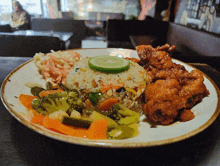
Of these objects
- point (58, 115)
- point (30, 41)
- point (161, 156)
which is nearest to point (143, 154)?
point (161, 156)

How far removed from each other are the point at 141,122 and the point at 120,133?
310 mm

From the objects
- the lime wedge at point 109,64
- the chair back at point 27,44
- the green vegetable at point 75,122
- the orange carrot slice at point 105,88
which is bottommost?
the chair back at point 27,44

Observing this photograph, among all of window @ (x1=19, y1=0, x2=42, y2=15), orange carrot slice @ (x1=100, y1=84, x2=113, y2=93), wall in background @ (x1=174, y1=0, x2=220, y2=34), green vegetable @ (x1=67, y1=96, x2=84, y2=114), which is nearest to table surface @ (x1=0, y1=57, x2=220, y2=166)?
green vegetable @ (x1=67, y1=96, x2=84, y2=114)

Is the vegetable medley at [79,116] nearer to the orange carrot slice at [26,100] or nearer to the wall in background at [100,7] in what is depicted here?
the orange carrot slice at [26,100]

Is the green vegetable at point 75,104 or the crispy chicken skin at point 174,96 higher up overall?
the crispy chicken skin at point 174,96

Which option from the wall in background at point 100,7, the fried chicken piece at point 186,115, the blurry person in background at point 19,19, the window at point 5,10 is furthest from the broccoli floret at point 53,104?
the window at point 5,10

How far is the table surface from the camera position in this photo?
90cm

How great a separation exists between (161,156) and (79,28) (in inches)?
338

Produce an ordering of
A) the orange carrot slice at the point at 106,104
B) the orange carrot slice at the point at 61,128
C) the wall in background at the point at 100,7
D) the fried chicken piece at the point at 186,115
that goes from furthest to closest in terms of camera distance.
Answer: the wall in background at the point at 100,7 < the orange carrot slice at the point at 106,104 < the fried chicken piece at the point at 186,115 < the orange carrot slice at the point at 61,128

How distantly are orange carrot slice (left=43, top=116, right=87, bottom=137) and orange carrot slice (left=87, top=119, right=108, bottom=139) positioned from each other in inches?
1.5

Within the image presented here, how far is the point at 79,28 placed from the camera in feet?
28.7

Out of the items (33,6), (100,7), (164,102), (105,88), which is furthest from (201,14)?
(33,6)

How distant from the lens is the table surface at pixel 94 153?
90 centimetres

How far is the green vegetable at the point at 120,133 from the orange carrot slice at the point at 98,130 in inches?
1.3
